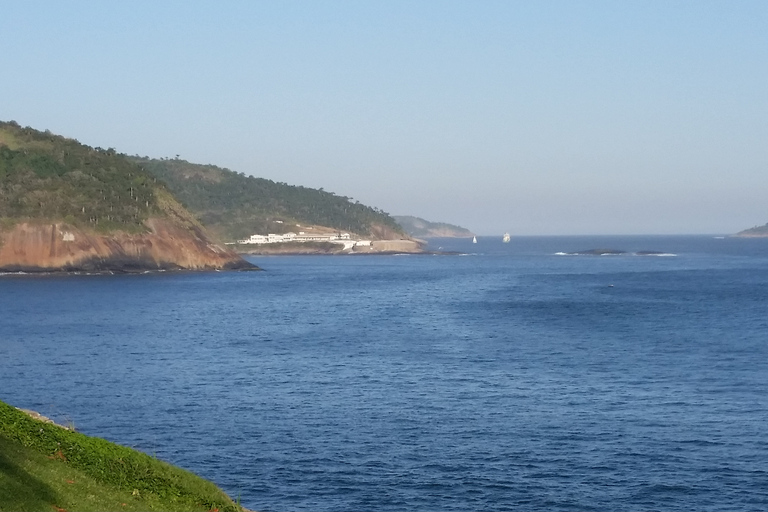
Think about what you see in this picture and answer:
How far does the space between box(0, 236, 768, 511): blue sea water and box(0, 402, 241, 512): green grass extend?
7345 millimetres

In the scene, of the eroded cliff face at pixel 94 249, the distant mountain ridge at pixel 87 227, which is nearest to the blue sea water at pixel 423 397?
the eroded cliff face at pixel 94 249

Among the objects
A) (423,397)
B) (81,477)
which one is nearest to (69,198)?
(423,397)

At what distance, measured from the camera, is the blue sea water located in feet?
128

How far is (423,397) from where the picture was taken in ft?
183

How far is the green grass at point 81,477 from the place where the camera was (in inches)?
963

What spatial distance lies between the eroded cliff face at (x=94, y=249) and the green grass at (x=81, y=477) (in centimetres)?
14917

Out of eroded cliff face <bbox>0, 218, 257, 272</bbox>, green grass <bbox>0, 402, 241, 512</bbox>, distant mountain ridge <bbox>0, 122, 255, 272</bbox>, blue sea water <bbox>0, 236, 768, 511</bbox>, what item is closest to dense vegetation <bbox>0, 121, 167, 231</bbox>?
distant mountain ridge <bbox>0, 122, 255, 272</bbox>

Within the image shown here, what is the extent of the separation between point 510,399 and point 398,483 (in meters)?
17.4

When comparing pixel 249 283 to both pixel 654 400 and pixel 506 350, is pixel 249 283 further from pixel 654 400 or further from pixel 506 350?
pixel 654 400

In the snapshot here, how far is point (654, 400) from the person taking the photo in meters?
54.5

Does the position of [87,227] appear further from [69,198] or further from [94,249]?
[69,198]

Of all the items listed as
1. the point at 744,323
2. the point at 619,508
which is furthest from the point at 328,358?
the point at 744,323

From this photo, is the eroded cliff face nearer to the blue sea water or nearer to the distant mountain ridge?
the distant mountain ridge

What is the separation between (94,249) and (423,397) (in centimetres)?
13077
